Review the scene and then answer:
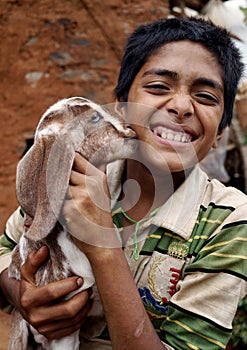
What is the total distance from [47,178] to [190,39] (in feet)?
2.83

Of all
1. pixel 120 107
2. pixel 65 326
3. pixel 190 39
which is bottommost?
pixel 65 326

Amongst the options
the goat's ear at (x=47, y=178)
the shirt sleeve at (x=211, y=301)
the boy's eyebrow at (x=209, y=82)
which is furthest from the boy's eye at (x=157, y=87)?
the shirt sleeve at (x=211, y=301)

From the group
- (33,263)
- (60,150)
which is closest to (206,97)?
(60,150)

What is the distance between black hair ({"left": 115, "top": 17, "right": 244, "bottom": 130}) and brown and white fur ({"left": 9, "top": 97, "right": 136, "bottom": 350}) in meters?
0.41

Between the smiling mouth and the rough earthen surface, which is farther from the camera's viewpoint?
the rough earthen surface

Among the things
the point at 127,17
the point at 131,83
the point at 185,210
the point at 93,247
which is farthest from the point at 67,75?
→ the point at 93,247

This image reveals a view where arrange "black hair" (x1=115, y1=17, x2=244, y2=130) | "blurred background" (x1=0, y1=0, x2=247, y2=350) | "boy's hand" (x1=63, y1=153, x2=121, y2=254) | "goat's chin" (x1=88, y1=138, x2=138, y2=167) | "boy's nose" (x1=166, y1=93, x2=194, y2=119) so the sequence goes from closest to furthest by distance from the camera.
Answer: "boy's hand" (x1=63, y1=153, x2=121, y2=254), "goat's chin" (x1=88, y1=138, x2=138, y2=167), "boy's nose" (x1=166, y1=93, x2=194, y2=119), "black hair" (x1=115, y1=17, x2=244, y2=130), "blurred background" (x1=0, y1=0, x2=247, y2=350)

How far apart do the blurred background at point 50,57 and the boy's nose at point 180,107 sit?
272 cm

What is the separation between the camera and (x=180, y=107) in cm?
207

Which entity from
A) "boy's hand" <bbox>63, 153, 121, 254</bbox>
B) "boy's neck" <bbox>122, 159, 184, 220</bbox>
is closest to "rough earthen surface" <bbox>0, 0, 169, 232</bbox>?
"boy's neck" <bbox>122, 159, 184, 220</bbox>

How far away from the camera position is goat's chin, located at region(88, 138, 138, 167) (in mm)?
1961

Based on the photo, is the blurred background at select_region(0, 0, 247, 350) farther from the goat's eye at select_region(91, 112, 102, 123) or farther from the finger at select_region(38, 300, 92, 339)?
the goat's eye at select_region(91, 112, 102, 123)

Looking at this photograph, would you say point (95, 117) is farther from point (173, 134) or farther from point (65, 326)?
point (65, 326)

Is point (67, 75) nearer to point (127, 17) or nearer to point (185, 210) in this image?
point (127, 17)
